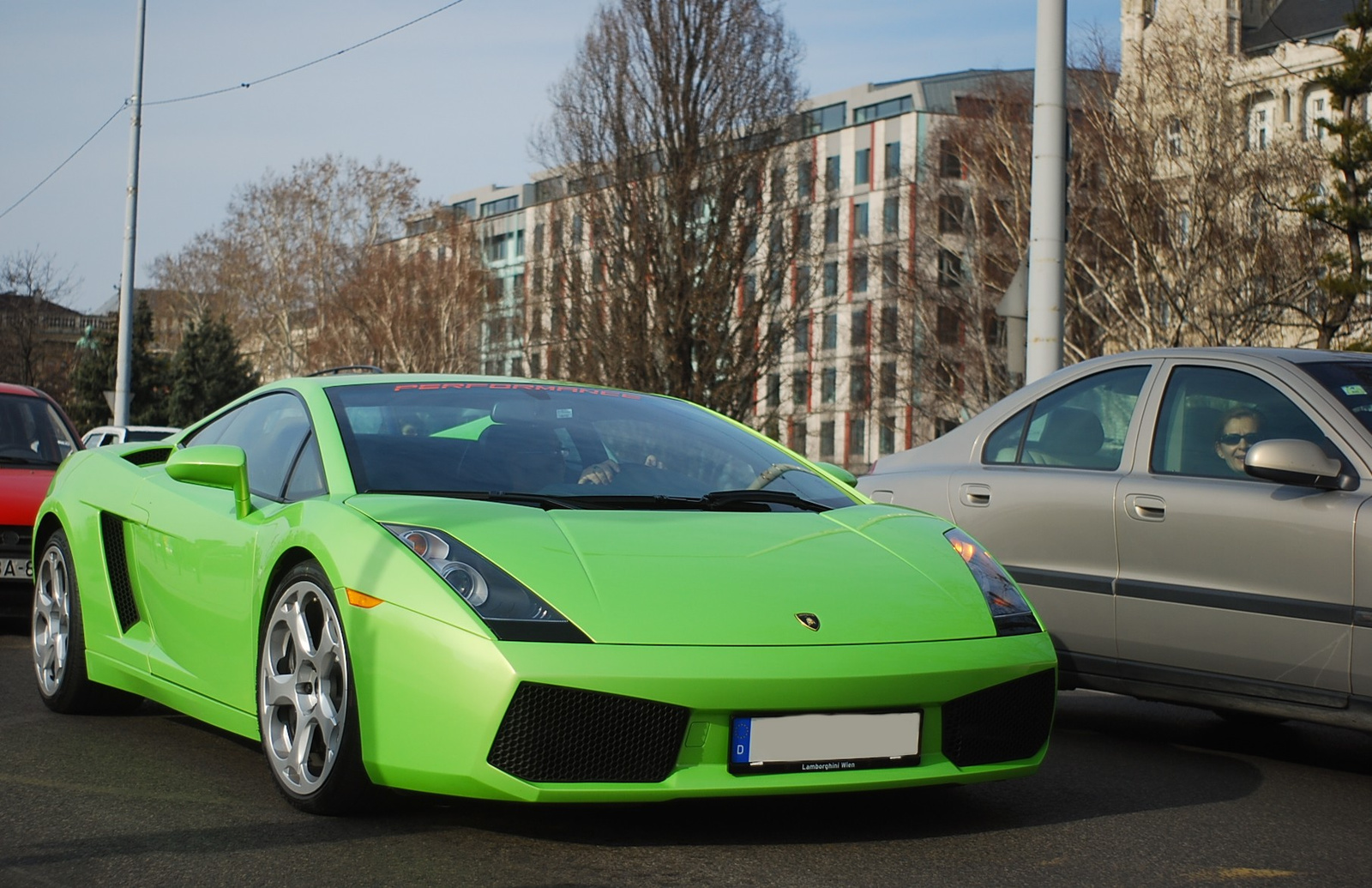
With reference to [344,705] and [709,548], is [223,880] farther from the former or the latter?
[709,548]

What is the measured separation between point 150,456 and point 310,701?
2.17 metres

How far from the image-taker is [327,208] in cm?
7600

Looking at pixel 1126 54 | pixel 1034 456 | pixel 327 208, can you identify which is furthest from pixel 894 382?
pixel 1034 456

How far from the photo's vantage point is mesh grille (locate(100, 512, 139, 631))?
18.9 feet

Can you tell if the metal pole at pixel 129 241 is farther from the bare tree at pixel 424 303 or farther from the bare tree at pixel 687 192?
the bare tree at pixel 424 303

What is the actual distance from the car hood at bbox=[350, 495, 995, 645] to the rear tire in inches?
82.4

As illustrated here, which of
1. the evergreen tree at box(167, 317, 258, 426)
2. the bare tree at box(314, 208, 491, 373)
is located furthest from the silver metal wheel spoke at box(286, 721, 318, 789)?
the evergreen tree at box(167, 317, 258, 426)

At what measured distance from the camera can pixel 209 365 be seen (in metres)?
76.6

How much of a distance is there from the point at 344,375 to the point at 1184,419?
294 centimetres

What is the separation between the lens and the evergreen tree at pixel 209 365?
76750mm

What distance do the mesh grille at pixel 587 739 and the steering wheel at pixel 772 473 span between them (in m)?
1.29

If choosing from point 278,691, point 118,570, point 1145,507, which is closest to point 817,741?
point 278,691

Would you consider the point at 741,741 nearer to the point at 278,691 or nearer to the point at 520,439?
the point at 278,691

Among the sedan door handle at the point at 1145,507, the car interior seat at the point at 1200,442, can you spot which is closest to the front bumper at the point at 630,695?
the sedan door handle at the point at 1145,507
